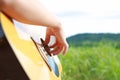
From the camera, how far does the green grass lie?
12.1 feet

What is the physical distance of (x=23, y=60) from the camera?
1.04 m

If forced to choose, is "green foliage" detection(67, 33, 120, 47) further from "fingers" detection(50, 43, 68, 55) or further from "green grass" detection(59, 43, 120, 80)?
"fingers" detection(50, 43, 68, 55)

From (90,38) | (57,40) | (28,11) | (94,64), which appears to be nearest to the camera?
(28,11)

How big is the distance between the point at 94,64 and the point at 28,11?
279 cm

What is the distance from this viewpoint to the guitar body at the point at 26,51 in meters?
1.02

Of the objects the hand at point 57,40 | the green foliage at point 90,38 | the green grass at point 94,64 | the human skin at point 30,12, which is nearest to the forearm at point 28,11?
the human skin at point 30,12

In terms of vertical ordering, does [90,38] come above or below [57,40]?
below

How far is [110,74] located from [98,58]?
0.25m

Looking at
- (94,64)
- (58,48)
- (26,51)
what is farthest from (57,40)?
(94,64)

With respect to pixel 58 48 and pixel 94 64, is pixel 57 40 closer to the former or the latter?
pixel 58 48

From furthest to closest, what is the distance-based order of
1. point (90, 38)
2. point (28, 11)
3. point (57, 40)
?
point (90, 38) → point (57, 40) → point (28, 11)

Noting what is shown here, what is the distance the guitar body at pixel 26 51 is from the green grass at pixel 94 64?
7.94ft

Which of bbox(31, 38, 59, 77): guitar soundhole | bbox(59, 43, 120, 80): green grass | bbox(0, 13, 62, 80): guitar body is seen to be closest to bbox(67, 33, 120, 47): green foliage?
bbox(59, 43, 120, 80): green grass

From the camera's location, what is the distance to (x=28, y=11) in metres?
1.05
